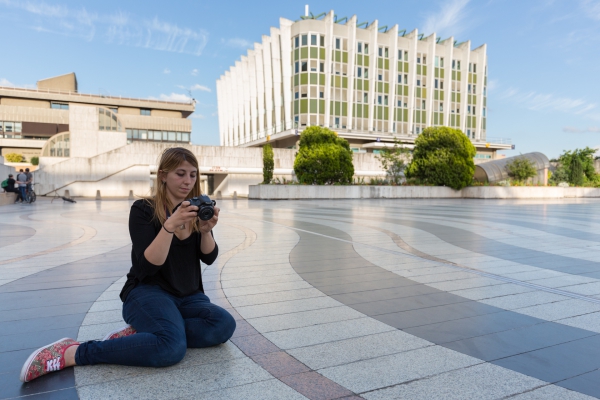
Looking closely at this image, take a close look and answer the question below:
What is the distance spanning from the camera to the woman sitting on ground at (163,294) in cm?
268

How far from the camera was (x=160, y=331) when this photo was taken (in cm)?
274

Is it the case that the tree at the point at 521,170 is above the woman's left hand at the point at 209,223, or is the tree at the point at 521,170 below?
above

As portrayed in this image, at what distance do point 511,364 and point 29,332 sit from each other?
3540mm

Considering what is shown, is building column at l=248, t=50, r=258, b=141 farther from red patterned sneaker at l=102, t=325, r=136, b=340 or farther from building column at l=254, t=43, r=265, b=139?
red patterned sneaker at l=102, t=325, r=136, b=340

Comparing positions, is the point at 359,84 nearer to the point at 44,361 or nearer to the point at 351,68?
the point at 351,68

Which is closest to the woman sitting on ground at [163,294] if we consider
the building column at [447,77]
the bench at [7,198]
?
the bench at [7,198]

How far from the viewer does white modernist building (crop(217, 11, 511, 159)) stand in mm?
55375

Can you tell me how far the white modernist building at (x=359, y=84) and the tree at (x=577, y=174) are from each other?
21.6 metres

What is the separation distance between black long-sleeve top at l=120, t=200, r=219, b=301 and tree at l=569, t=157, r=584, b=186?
157 feet

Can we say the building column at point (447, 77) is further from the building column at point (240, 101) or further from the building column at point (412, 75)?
the building column at point (240, 101)

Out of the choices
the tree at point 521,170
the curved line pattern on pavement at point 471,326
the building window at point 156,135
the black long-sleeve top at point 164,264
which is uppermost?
the building window at point 156,135

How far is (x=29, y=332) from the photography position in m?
3.38

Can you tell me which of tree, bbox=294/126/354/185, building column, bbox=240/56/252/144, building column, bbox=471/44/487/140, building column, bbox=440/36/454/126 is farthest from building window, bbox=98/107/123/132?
building column, bbox=471/44/487/140

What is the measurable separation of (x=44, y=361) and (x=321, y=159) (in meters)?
27.9
